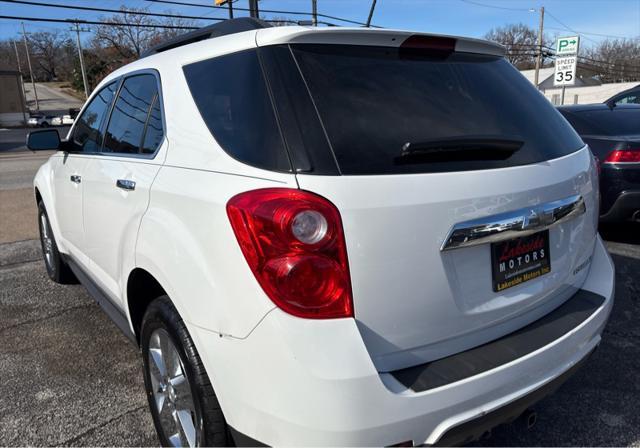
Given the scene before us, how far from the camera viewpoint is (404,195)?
1559mm

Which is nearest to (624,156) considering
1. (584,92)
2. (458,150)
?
(458,150)

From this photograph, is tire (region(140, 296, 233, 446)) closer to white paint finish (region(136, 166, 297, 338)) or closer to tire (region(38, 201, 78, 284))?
white paint finish (region(136, 166, 297, 338))

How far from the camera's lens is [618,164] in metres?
4.88

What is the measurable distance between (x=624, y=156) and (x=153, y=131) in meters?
4.53

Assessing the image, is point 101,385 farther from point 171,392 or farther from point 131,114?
point 131,114

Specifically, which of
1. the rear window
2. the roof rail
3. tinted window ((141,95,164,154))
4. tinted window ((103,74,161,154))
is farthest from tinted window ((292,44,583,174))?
the rear window

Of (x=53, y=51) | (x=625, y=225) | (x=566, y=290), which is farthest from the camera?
(x=53, y=51)

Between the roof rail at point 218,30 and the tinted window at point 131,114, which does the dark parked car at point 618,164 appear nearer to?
the roof rail at point 218,30

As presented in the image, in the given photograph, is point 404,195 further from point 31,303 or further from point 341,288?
point 31,303

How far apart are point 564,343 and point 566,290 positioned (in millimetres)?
308

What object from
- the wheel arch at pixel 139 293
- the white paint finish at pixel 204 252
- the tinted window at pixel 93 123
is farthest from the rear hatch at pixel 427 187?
the tinted window at pixel 93 123

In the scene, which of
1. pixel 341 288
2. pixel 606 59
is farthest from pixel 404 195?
pixel 606 59

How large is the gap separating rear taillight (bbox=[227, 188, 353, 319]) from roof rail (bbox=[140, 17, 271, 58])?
953mm

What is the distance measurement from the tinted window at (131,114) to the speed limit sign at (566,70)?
58.8ft
